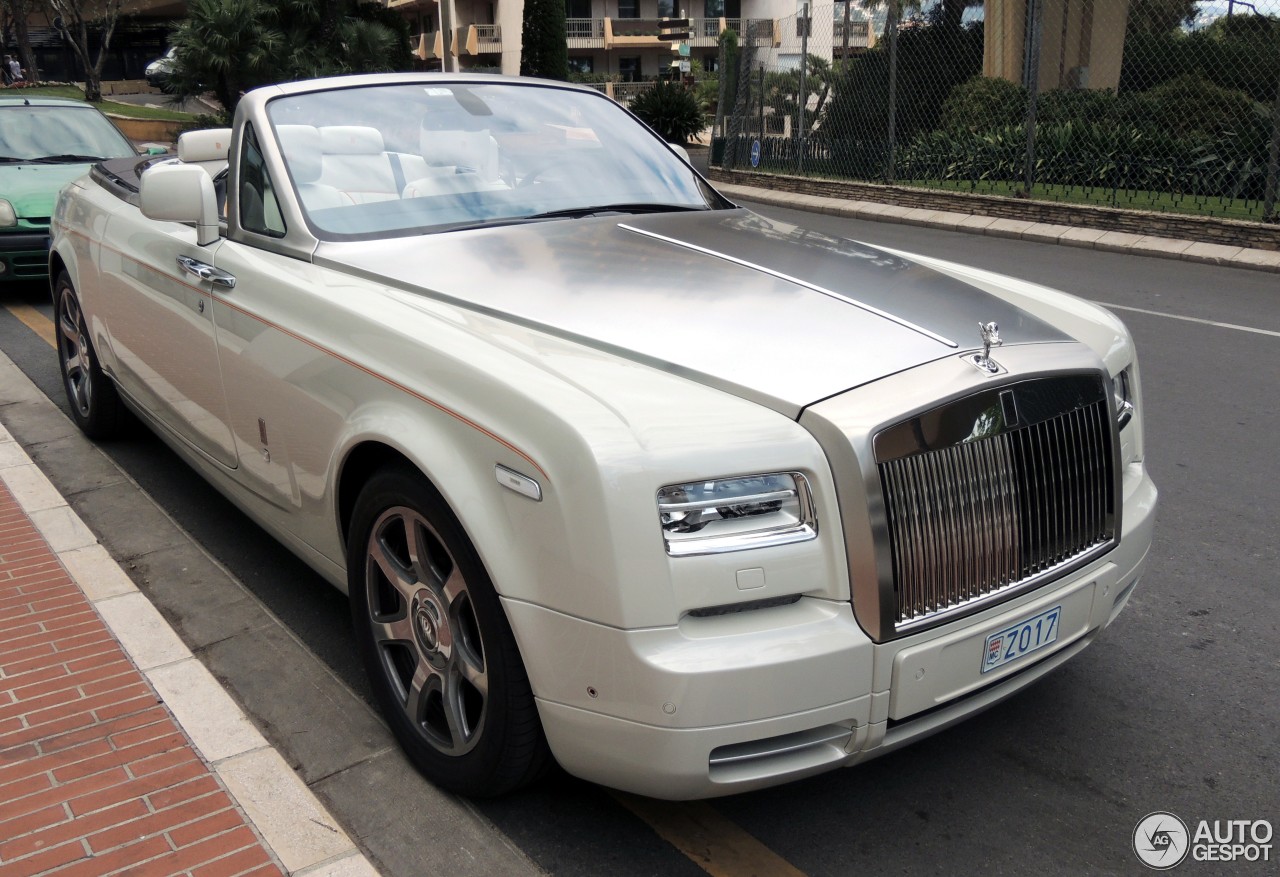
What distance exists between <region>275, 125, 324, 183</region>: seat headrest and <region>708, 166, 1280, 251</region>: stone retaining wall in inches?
434

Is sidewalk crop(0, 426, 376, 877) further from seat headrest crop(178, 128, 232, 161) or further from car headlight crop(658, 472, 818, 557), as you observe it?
seat headrest crop(178, 128, 232, 161)

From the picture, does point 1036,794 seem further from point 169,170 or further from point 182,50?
point 182,50

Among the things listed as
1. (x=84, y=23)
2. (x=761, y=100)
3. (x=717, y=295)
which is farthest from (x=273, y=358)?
(x=84, y=23)

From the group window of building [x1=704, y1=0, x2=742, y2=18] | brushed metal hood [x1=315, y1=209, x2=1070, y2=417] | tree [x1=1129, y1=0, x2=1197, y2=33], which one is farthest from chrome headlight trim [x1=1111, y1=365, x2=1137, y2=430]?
window of building [x1=704, y1=0, x2=742, y2=18]

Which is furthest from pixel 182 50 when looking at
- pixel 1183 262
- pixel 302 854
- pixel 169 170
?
pixel 302 854

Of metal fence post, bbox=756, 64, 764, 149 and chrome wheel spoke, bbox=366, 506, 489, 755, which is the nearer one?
chrome wheel spoke, bbox=366, 506, 489, 755

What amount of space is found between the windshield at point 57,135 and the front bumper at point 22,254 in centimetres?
138

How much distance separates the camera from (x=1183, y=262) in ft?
39.6

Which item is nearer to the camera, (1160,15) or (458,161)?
(458,161)

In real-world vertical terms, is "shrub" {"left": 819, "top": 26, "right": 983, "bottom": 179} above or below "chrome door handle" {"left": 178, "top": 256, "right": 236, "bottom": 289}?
above

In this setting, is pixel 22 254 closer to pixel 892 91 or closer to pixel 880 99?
pixel 892 91

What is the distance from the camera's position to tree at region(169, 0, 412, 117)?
27.6 m

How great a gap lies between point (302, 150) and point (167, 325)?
0.95 metres

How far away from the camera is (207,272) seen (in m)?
3.97
